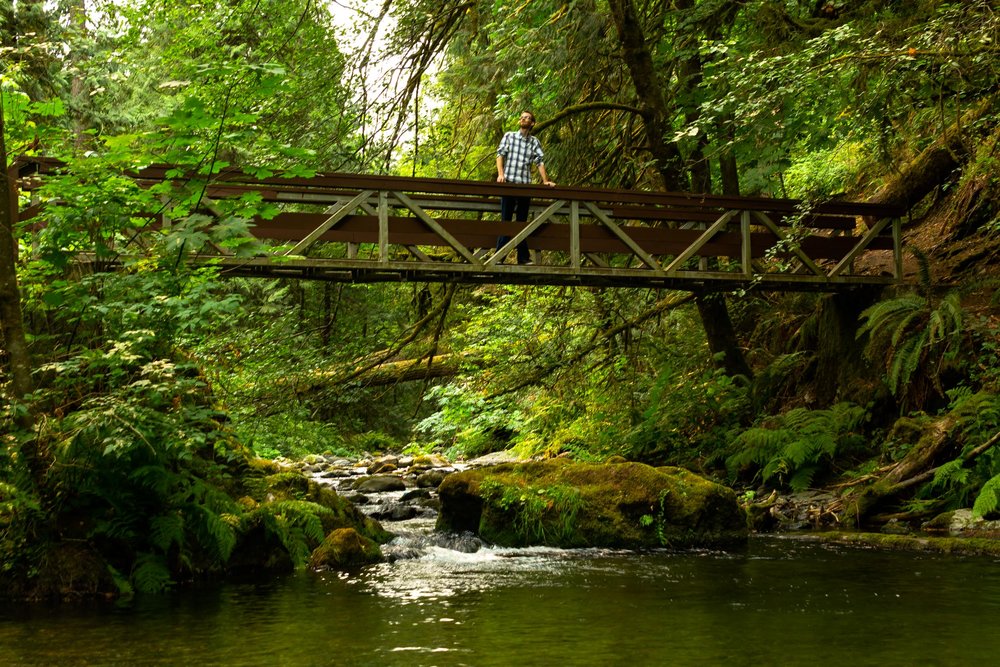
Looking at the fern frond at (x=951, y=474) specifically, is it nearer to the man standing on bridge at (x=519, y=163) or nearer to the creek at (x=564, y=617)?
the creek at (x=564, y=617)

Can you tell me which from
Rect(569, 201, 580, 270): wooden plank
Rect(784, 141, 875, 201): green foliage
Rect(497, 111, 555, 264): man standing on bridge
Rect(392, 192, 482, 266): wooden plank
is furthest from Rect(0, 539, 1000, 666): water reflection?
Rect(784, 141, 875, 201): green foliage

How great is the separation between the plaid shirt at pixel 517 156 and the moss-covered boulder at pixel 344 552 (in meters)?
4.32

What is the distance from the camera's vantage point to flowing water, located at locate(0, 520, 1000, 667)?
15.8ft

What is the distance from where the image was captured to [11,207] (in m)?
7.14

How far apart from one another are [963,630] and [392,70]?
874 centimetres

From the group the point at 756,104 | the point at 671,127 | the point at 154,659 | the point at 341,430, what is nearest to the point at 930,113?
the point at 756,104

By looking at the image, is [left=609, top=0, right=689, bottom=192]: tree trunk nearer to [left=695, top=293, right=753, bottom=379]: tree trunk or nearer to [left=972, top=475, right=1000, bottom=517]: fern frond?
[left=695, top=293, right=753, bottom=379]: tree trunk

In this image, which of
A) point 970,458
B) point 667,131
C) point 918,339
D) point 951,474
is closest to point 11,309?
point 951,474

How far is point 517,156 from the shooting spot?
420 inches

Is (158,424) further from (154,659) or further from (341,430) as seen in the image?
(341,430)

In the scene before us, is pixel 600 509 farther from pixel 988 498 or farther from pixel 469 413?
pixel 469 413

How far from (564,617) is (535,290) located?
26.9ft

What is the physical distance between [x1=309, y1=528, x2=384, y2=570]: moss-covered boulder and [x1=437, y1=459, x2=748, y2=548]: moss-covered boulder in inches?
54.4

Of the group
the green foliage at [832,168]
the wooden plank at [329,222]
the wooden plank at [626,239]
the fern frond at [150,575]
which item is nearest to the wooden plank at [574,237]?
the wooden plank at [626,239]
